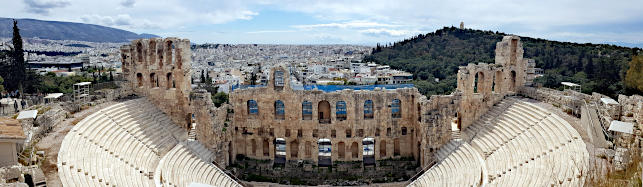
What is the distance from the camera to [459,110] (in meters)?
32.1

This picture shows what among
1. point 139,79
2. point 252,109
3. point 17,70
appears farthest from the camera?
point 17,70

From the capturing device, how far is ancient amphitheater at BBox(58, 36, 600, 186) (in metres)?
26.6

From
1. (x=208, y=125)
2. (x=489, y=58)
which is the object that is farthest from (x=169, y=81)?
(x=489, y=58)

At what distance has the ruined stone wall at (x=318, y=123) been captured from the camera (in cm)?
3300

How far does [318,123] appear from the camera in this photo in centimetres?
3338

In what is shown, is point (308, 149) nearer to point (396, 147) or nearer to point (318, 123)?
point (318, 123)

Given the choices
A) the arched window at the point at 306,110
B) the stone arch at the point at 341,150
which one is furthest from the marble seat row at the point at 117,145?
the stone arch at the point at 341,150

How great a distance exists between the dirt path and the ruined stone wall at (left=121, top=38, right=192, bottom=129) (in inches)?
222

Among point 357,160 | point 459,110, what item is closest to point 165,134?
point 357,160

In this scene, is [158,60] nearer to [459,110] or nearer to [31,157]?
[31,157]

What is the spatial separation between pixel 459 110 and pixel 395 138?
18.5 ft

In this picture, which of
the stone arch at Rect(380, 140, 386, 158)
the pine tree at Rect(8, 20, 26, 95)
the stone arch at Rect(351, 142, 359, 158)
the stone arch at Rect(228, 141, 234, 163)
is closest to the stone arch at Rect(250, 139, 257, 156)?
the stone arch at Rect(228, 141, 234, 163)

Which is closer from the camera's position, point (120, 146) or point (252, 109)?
point (120, 146)

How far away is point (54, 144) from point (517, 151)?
A: 84.7 feet
